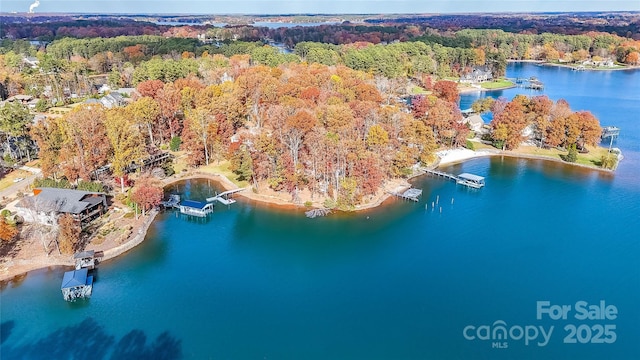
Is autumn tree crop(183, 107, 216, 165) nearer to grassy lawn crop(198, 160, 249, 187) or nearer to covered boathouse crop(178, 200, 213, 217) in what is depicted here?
grassy lawn crop(198, 160, 249, 187)

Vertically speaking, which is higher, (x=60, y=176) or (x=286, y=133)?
(x=286, y=133)

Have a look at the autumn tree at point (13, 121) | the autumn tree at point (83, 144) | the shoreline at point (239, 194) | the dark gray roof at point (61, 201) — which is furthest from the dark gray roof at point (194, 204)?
the autumn tree at point (13, 121)

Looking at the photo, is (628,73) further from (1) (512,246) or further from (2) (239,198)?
(2) (239,198)

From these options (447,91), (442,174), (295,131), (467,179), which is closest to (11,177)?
(295,131)

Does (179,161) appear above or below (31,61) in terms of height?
below

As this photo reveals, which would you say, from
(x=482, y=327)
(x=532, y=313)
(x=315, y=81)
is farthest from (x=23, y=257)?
(x=315, y=81)

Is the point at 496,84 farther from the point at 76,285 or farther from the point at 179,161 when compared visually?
the point at 76,285

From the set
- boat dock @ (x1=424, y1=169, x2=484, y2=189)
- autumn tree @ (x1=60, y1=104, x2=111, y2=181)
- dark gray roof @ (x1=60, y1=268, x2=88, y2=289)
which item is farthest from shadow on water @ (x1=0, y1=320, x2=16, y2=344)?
boat dock @ (x1=424, y1=169, x2=484, y2=189)
